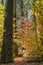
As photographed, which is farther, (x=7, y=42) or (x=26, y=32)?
(x=26, y=32)

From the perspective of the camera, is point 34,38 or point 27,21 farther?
point 27,21

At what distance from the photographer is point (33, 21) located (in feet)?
35.0

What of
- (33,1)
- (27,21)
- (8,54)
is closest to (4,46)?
(8,54)

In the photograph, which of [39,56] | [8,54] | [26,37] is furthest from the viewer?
[26,37]

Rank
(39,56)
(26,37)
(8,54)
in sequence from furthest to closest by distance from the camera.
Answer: (26,37) → (39,56) → (8,54)

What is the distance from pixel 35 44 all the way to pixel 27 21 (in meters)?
1.68

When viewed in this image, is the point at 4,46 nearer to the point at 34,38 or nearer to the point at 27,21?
the point at 34,38

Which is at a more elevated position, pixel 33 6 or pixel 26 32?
pixel 33 6

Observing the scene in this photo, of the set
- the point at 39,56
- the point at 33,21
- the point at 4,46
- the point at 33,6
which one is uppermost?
the point at 33,6

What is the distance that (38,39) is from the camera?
9891 mm

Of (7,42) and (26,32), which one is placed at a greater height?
(26,32)

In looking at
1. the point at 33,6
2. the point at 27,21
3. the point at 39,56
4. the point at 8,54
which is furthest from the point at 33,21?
the point at 8,54

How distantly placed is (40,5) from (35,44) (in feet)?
7.18

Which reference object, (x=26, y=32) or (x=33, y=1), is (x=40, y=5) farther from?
(x=26, y=32)
